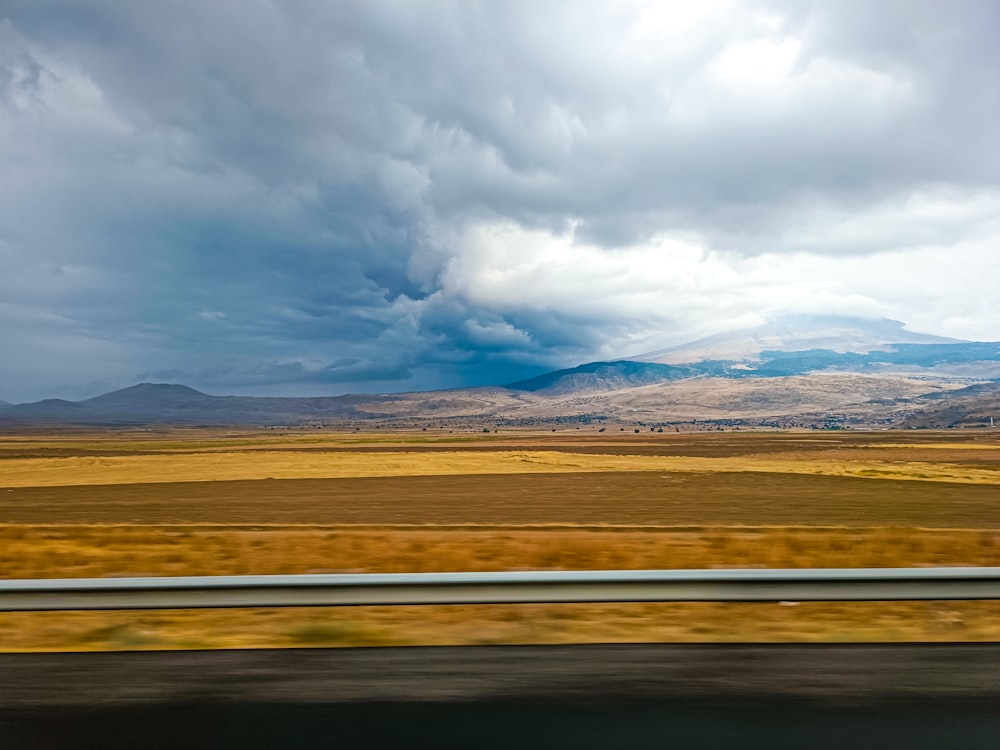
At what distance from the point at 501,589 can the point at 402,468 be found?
155 ft

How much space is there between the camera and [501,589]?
227 inches

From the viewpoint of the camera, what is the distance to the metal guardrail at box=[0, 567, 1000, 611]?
18.7 feet

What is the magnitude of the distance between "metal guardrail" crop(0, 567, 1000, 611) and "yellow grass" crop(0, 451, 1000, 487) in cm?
3916

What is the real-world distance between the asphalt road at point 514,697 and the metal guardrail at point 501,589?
0.40 m

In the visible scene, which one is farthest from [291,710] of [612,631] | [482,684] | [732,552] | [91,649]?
[732,552]

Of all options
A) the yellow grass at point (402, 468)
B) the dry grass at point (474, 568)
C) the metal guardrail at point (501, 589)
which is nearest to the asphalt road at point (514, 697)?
the metal guardrail at point (501, 589)

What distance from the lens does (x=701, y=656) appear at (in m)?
5.33

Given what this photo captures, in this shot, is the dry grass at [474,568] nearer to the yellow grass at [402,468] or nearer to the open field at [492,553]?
the open field at [492,553]

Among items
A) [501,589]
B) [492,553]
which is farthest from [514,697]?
[492,553]

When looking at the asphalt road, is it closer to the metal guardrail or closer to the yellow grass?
the metal guardrail

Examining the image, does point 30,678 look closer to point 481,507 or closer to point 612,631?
point 612,631

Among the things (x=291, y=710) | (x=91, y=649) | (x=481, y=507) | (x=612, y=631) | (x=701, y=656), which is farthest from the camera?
(x=481, y=507)

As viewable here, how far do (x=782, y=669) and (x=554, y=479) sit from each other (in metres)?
38.2

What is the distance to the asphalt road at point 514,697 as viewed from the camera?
4.08 metres
